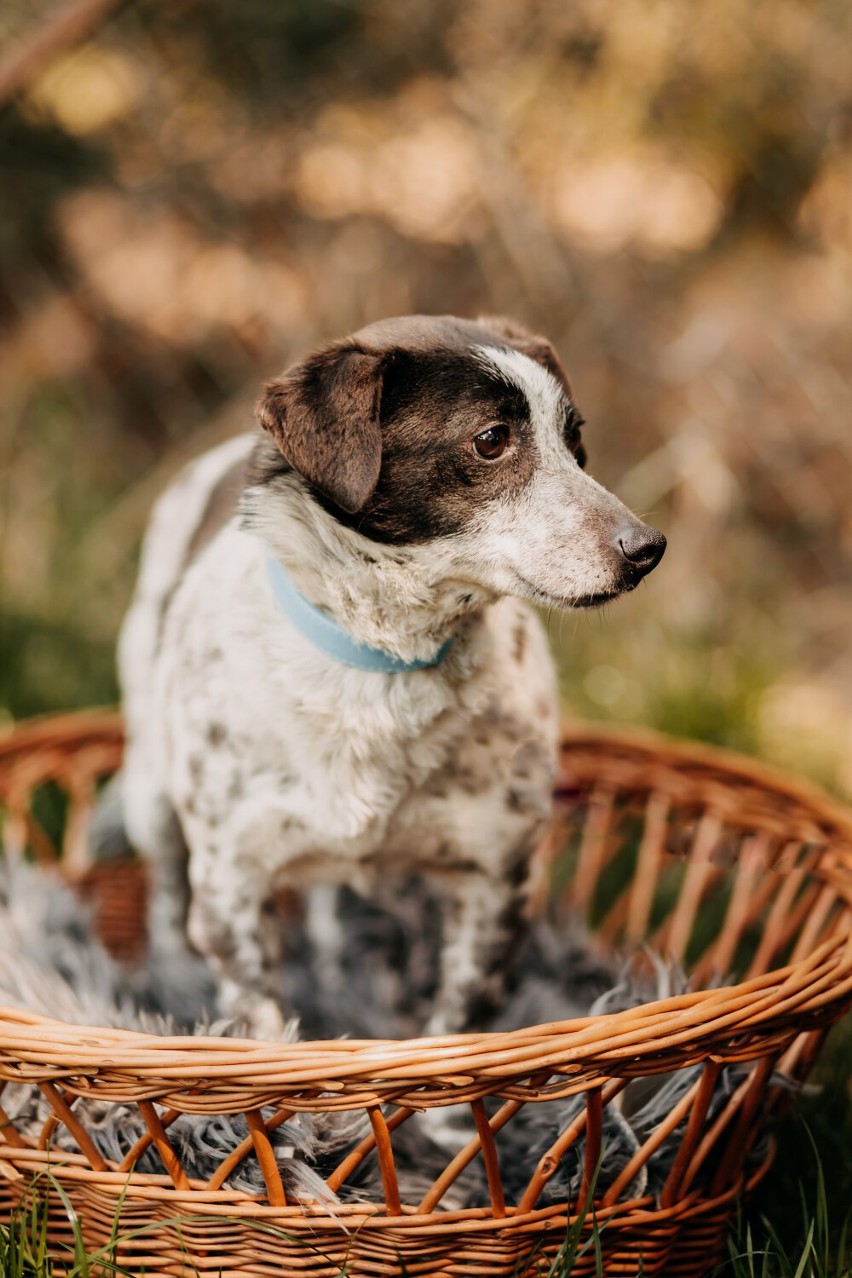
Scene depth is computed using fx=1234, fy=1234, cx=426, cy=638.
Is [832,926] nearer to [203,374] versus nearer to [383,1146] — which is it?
[383,1146]

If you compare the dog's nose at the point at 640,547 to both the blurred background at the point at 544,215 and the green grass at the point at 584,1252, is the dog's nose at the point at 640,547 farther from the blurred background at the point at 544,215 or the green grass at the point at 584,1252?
the blurred background at the point at 544,215

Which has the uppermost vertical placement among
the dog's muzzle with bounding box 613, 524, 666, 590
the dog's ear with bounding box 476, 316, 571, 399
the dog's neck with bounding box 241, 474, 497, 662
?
the dog's ear with bounding box 476, 316, 571, 399

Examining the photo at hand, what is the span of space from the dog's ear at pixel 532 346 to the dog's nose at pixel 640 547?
31 cm

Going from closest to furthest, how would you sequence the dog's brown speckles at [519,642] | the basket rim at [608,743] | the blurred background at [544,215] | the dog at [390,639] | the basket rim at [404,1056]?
the basket rim at [404,1056] → the dog at [390,639] → the dog's brown speckles at [519,642] → the basket rim at [608,743] → the blurred background at [544,215]

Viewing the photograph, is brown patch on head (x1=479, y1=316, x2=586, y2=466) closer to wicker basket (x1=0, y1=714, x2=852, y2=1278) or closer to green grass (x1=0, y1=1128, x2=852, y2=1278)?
wicker basket (x1=0, y1=714, x2=852, y2=1278)

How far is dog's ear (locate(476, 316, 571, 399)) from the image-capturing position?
6.29ft

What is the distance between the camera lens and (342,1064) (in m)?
1.38

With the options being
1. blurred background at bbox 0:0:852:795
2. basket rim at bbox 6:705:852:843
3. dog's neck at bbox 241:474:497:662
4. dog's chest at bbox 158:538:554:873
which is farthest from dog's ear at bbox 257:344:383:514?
blurred background at bbox 0:0:852:795

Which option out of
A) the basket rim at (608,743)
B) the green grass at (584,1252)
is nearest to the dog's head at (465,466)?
the green grass at (584,1252)

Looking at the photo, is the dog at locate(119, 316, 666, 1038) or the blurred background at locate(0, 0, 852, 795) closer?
the dog at locate(119, 316, 666, 1038)

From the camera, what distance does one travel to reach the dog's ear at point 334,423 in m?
1.64

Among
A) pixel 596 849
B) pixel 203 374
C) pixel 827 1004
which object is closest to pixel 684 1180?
pixel 827 1004

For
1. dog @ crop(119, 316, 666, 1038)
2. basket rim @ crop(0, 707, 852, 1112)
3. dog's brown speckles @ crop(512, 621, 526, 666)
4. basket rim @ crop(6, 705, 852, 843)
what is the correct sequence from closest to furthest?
basket rim @ crop(0, 707, 852, 1112) < dog @ crop(119, 316, 666, 1038) < dog's brown speckles @ crop(512, 621, 526, 666) < basket rim @ crop(6, 705, 852, 843)

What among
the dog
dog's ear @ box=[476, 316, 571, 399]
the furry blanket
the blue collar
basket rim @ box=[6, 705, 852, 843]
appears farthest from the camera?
basket rim @ box=[6, 705, 852, 843]
